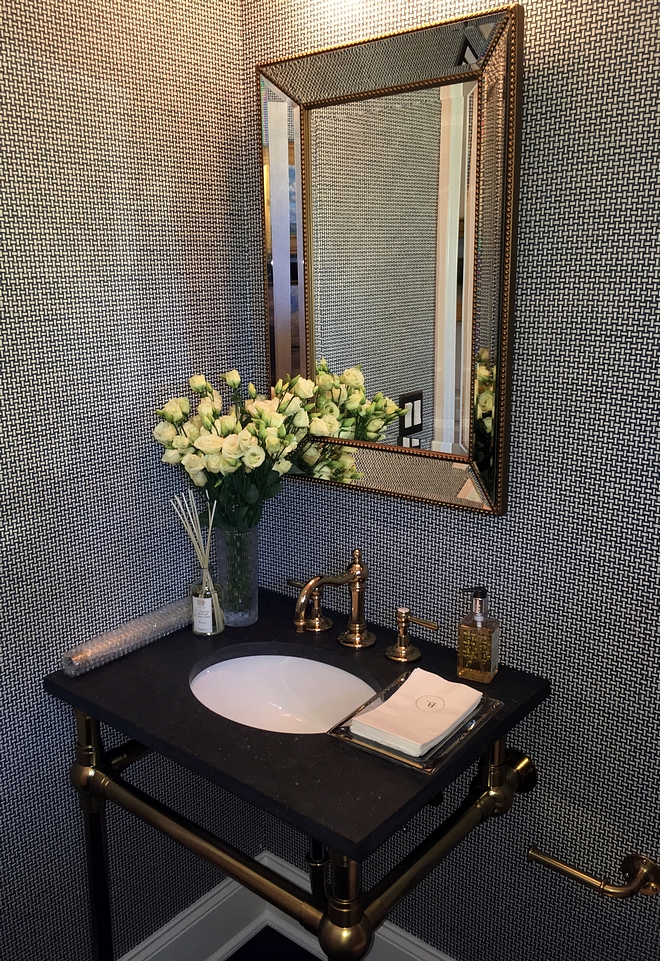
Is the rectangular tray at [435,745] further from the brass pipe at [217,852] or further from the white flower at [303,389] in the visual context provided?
the white flower at [303,389]

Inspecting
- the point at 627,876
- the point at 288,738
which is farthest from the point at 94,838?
the point at 627,876

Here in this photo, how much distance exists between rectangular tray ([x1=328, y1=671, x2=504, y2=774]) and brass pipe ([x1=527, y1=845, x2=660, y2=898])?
32 centimetres

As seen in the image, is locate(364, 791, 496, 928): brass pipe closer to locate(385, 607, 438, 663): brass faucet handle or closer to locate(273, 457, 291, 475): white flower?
locate(385, 607, 438, 663): brass faucet handle

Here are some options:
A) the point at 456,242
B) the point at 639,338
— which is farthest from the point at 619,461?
the point at 456,242

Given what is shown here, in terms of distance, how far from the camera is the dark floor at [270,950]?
1.95 m

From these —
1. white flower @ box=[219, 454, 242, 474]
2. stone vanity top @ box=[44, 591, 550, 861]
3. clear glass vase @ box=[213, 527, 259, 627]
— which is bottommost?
stone vanity top @ box=[44, 591, 550, 861]

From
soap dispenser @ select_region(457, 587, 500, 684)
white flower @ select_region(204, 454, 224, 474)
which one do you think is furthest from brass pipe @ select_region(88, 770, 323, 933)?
white flower @ select_region(204, 454, 224, 474)

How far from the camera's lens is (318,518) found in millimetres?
1791

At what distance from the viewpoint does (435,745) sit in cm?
123

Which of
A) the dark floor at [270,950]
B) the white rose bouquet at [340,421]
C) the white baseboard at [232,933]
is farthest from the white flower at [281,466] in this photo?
the dark floor at [270,950]

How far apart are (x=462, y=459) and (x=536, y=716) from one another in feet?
1.65

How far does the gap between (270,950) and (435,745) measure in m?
1.10

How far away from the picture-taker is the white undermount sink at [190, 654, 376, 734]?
5.00ft

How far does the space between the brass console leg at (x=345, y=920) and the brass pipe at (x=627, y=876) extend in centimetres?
43
